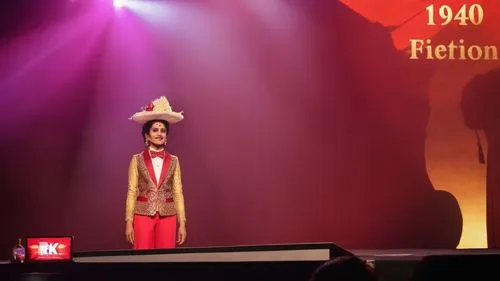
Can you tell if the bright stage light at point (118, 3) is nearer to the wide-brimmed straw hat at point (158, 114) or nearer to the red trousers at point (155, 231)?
the wide-brimmed straw hat at point (158, 114)

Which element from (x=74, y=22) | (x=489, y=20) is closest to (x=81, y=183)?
(x=74, y=22)

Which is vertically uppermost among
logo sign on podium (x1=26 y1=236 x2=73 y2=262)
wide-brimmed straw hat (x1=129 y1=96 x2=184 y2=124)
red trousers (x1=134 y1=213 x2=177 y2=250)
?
wide-brimmed straw hat (x1=129 y1=96 x2=184 y2=124)

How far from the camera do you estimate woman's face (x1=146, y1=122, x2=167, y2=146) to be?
558 cm

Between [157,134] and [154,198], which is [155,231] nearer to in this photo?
[154,198]

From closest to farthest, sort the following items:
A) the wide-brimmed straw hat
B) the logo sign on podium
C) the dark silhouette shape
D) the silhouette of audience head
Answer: the silhouette of audience head
the logo sign on podium
the wide-brimmed straw hat
the dark silhouette shape

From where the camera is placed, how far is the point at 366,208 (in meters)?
6.55

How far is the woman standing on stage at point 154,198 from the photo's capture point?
5.41 meters

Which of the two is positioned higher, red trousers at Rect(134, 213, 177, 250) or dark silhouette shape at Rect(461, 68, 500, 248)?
dark silhouette shape at Rect(461, 68, 500, 248)

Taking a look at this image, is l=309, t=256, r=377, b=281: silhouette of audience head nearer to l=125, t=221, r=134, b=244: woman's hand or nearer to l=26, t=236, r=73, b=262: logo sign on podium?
l=26, t=236, r=73, b=262: logo sign on podium

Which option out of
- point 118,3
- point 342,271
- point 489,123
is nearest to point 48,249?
Answer: point 342,271

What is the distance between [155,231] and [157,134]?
0.77m

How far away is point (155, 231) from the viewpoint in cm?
550

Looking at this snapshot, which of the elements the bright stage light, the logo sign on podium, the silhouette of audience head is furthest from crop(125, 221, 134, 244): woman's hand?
the silhouette of audience head

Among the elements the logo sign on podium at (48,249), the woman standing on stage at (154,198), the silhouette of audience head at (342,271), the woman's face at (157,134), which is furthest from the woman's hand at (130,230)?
the silhouette of audience head at (342,271)
